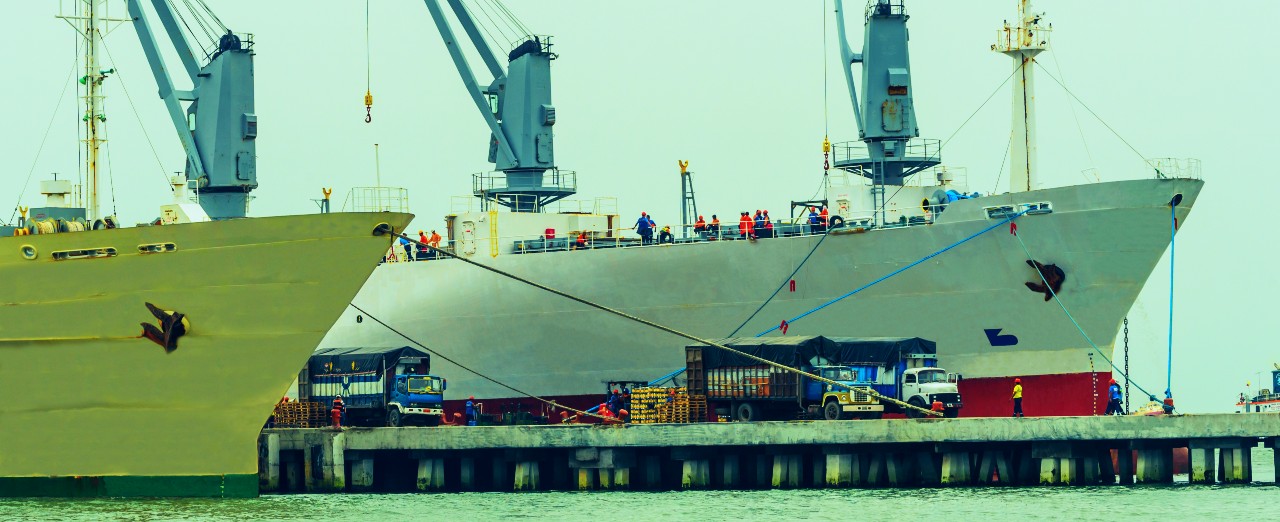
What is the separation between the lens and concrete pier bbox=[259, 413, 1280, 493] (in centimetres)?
3616

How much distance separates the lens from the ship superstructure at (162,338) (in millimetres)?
33281

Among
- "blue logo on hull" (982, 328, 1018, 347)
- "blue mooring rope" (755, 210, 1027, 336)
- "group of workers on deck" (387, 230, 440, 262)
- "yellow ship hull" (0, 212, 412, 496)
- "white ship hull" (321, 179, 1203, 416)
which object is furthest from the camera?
"group of workers on deck" (387, 230, 440, 262)

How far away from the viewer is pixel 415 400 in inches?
1677

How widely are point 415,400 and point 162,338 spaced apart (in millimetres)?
9947

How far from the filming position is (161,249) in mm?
33344

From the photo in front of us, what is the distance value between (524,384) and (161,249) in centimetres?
1650

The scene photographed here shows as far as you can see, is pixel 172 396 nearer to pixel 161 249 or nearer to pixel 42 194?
pixel 161 249

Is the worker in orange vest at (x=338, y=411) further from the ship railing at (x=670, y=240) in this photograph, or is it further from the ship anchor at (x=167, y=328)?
the ship anchor at (x=167, y=328)

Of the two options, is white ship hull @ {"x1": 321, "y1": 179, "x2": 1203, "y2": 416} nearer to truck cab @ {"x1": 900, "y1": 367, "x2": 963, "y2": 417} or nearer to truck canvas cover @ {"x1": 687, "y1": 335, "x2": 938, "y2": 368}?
truck canvas cover @ {"x1": 687, "y1": 335, "x2": 938, "y2": 368}

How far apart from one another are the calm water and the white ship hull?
21.0 ft

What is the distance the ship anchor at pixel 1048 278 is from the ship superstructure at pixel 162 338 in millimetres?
15644

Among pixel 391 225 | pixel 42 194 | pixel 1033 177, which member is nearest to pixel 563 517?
pixel 391 225

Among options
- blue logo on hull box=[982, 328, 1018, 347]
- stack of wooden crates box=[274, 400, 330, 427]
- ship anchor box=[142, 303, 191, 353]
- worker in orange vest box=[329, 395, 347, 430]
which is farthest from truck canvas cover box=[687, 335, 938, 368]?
ship anchor box=[142, 303, 191, 353]

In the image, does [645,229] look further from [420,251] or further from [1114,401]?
[1114,401]
